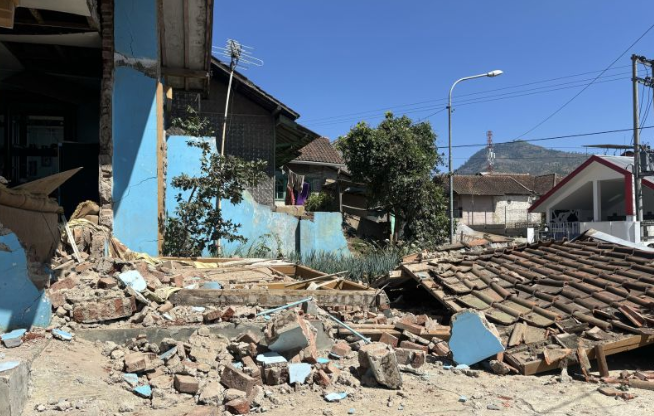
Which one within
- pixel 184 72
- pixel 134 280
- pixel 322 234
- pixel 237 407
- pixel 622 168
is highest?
pixel 184 72

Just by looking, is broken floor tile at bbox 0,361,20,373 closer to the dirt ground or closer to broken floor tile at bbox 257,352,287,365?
the dirt ground

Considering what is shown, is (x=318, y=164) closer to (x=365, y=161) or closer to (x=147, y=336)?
(x=365, y=161)

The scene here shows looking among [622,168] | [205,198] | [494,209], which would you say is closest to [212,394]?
[205,198]

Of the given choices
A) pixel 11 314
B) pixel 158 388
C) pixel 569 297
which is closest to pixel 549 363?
pixel 569 297

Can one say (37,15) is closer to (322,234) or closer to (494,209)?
(322,234)

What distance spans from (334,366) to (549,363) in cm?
243

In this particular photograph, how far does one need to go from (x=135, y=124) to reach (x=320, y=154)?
59.2 ft

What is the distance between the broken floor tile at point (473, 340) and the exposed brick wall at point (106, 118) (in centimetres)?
524

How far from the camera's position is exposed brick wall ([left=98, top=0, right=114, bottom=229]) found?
7.27m

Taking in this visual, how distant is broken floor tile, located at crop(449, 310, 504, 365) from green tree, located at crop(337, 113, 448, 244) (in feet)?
42.8

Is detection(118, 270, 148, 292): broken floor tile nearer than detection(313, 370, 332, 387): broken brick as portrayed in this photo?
No

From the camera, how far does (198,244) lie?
9.38 m

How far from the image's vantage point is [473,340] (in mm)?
5305

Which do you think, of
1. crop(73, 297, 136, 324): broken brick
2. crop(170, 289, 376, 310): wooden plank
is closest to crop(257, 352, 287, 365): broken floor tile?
crop(170, 289, 376, 310): wooden plank
